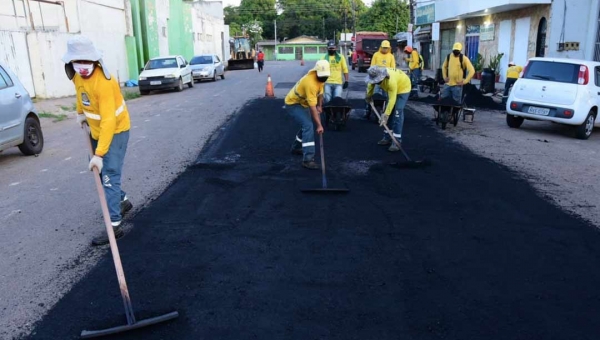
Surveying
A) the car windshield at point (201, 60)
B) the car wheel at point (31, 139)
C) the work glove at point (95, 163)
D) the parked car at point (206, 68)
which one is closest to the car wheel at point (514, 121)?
the work glove at point (95, 163)

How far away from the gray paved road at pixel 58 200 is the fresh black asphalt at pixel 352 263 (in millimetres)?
270

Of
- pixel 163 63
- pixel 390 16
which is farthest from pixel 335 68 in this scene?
pixel 390 16

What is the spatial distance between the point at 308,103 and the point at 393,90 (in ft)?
5.72

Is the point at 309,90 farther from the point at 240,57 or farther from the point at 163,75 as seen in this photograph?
the point at 240,57

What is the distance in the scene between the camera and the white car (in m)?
10.2

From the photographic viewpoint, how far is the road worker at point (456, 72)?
1114cm

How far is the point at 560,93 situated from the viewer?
→ 34.0 ft

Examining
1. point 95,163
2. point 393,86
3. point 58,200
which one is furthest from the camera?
point 393,86

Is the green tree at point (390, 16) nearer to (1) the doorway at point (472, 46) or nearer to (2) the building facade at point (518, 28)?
(2) the building facade at point (518, 28)

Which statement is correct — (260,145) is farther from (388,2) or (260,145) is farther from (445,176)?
(388,2)

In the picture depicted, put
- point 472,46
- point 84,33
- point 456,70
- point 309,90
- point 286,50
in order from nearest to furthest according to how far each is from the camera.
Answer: point 309,90
point 456,70
point 84,33
point 472,46
point 286,50

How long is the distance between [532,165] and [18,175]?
799 cm

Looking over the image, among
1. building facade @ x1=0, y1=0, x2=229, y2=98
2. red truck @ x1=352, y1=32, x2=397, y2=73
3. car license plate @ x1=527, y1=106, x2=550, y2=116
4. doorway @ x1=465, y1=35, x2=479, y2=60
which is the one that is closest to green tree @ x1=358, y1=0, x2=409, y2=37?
red truck @ x1=352, y1=32, x2=397, y2=73

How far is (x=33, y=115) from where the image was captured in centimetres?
909
